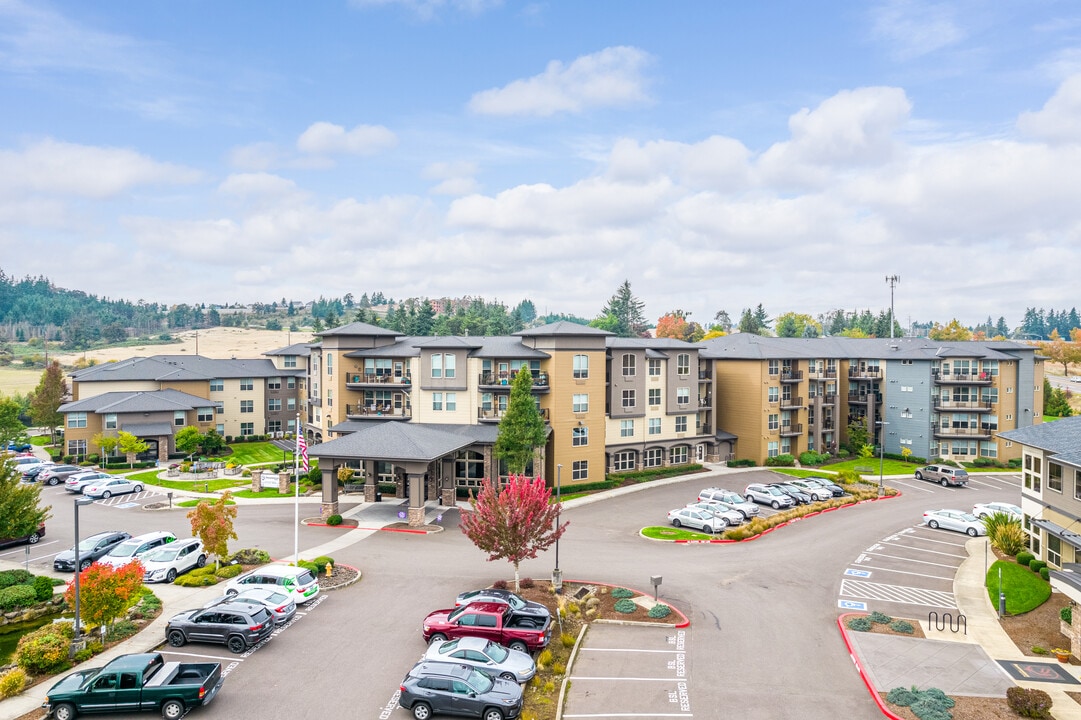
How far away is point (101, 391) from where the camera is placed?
71.6 m

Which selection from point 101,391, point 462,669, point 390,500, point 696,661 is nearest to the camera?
point 462,669

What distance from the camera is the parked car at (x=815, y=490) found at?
50.0 meters

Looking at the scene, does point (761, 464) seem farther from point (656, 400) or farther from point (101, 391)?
point (101, 391)

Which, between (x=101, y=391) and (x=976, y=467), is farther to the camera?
(x=101, y=391)

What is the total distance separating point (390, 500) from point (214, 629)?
26068mm

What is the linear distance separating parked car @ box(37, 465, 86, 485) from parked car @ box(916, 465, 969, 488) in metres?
76.3

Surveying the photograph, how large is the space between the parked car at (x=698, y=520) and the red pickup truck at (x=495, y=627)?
19.9 meters

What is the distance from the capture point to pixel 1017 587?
100 ft

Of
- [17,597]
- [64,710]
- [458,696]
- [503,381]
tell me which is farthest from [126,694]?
[503,381]

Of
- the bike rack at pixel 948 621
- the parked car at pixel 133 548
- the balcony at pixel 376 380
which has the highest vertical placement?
the balcony at pixel 376 380

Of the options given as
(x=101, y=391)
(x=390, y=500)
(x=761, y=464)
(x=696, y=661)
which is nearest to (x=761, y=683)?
(x=696, y=661)

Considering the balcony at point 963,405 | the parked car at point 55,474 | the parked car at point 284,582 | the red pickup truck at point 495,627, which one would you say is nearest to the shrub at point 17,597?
the parked car at point 284,582

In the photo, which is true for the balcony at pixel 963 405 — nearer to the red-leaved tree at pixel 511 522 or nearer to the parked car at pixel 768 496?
the parked car at pixel 768 496

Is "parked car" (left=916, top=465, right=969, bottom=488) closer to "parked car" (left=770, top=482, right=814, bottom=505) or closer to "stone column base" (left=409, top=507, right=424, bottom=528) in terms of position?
"parked car" (left=770, top=482, right=814, bottom=505)
